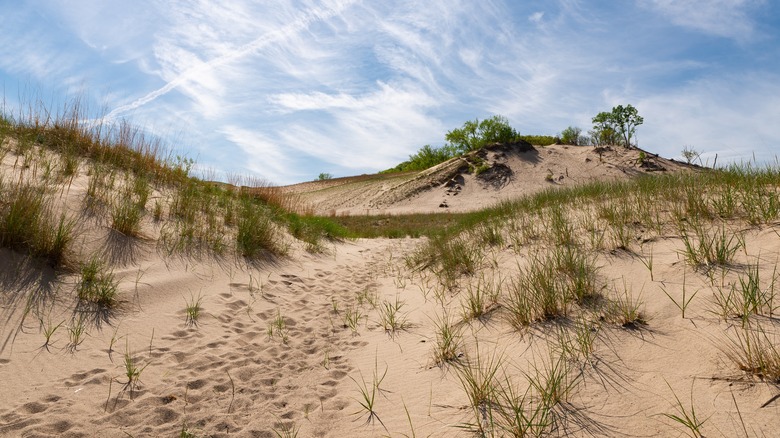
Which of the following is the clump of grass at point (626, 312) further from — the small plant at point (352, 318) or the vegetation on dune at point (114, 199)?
the vegetation on dune at point (114, 199)

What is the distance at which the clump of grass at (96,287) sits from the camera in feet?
15.0

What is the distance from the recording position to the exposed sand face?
270cm

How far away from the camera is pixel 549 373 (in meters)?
3.03

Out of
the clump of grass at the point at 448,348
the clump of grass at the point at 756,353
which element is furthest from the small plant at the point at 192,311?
the clump of grass at the point at 756,353

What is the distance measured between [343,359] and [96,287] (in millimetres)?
2800

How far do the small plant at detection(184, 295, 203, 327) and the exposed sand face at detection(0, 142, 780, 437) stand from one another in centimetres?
5

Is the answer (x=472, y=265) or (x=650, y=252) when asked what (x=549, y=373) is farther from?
(x=472, y=265)

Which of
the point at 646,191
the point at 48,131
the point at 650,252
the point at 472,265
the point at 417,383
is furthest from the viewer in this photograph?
the point at 48,131

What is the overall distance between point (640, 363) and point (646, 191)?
4858 mm

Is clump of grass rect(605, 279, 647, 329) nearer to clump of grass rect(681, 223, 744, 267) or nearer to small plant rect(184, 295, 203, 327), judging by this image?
clump of grass rect(681, 223, 744, 267)

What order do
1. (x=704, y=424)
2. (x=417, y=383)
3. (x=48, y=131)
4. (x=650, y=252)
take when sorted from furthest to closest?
(x=48, y=131)
(x=650, y=252)
(x=417, y=383)
(x=704, y=424)

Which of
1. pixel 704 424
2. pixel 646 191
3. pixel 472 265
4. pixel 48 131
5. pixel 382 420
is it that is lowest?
pixel 382 420

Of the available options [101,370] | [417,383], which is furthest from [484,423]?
[101,370]

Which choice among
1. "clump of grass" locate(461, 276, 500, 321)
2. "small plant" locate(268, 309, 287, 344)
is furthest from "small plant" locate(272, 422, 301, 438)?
"clump of grass" locate(461, 276, 500, 321)
